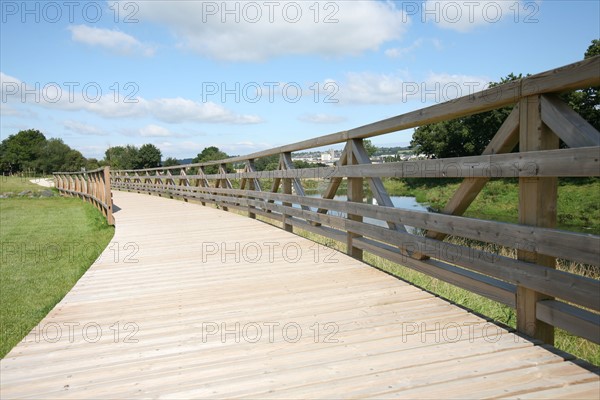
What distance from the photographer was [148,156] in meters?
93.6

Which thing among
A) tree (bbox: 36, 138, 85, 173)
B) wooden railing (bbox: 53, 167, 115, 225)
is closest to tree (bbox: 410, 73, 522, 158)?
wooden railing (bbox: 53, 167, 115, 225)

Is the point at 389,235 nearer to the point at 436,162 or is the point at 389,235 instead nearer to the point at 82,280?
the point at 436,162

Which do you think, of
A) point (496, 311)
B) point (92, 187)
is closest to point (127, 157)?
point (92, 187)

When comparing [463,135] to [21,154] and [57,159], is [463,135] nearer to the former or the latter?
[57,159]

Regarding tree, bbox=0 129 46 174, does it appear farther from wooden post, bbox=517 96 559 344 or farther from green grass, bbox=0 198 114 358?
wooden post, bbox=517 96 559 344

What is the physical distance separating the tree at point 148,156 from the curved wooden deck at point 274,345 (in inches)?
3629

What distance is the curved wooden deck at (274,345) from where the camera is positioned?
6.90 feet

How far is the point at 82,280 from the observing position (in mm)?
4359

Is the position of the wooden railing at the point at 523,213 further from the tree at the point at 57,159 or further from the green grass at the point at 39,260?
the tree at the point at 57,159

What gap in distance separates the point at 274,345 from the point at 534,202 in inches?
64.8

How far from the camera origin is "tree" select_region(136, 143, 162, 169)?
91938mm

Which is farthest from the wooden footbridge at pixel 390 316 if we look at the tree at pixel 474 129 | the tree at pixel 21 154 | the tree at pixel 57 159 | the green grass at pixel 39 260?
the tree at pixel 21 154

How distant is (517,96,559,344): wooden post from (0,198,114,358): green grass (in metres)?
3.36

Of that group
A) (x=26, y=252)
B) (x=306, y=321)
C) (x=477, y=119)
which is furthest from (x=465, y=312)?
(x=477, y=119)
